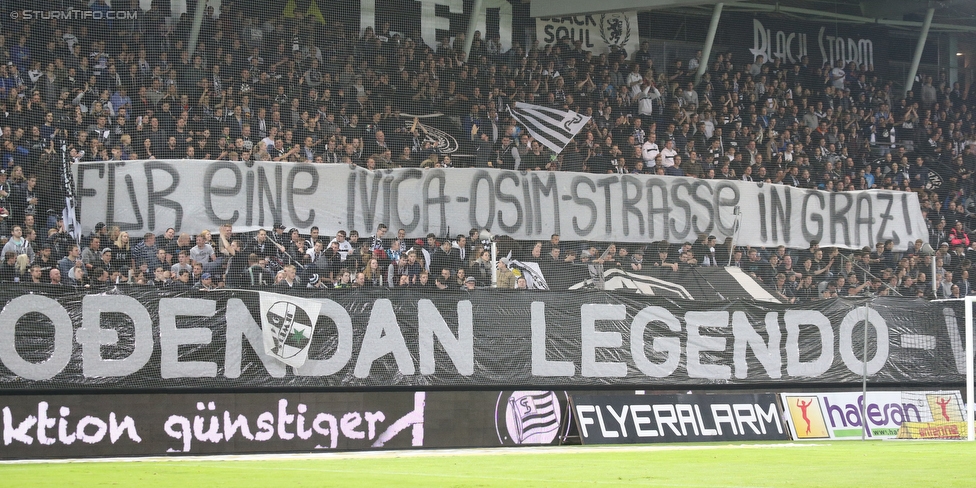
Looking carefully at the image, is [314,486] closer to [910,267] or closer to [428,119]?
[428,119]

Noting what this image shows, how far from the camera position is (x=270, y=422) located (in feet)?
45.8

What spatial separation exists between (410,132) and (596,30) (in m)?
7.07

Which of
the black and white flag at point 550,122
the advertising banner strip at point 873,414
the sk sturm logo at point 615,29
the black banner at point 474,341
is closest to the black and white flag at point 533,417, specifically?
the black banner at point 474,341

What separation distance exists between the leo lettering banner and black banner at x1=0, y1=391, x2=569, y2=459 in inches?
141

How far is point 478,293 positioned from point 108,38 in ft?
25.6

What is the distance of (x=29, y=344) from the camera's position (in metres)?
13.0

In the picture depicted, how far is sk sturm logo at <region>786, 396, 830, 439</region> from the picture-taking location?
54.0ft

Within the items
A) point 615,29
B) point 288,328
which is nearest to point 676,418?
point 288,328

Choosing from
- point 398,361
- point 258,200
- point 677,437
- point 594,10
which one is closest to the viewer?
point 398,361

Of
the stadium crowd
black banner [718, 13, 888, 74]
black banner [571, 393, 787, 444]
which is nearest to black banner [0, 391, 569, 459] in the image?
black banner [571, 393, 787, 444]

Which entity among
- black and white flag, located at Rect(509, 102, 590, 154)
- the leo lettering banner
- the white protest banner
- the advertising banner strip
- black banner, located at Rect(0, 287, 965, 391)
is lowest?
the advertising banner strip

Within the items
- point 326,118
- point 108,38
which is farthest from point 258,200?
point 108,38

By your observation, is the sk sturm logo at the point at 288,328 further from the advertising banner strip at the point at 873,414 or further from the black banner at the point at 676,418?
the advertising banner strip at the point at 873,414

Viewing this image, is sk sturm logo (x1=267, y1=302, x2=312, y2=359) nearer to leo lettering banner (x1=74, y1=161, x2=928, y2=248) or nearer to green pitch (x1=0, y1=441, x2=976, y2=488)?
green pitch (x1=0, y1=441, x2=976, y2=488)
